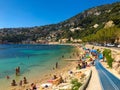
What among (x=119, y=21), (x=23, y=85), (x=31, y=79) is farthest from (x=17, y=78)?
(x=119, y=21)

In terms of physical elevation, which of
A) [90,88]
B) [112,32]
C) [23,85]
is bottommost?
[23,85]

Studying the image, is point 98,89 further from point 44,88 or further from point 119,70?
point 44,88

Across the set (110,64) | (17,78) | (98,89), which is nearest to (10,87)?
(17,78)

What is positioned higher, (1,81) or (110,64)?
(110,64)

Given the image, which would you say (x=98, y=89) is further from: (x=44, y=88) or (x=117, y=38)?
(x=117, y=38)

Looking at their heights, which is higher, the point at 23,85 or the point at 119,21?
the point at 119,21

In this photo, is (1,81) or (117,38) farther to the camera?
(117,38)

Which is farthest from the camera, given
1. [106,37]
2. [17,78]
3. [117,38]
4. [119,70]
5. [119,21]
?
[119,21]

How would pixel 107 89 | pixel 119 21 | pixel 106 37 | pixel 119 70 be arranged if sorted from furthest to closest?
pixel 119 21, pixel 106 37, pixel 119 70, pixel 107 89

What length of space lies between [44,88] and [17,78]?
1215cm

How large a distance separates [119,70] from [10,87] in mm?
14703

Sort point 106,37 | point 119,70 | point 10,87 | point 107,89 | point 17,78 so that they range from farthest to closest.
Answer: point 106,37 < point 17,78 < point 10,87 < point 119,70 < point 107,89

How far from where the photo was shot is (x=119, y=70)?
2433cm

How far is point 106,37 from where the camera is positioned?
90000mm
